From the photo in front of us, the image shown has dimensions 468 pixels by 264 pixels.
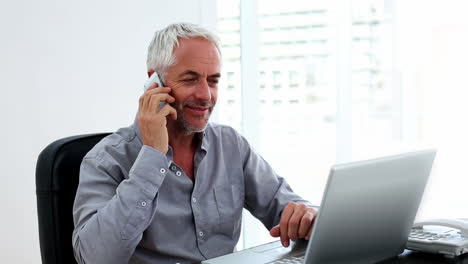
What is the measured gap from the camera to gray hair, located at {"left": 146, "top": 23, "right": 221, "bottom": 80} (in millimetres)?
1675

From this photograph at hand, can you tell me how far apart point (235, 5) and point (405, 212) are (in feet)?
7.98

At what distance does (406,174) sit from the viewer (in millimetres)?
1185

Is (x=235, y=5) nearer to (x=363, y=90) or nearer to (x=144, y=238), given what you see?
(x=363, y=90)

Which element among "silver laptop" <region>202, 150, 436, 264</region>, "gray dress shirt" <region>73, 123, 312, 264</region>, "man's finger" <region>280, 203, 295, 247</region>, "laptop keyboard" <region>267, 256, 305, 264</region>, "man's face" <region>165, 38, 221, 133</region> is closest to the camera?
"silver laptop" <region>202, 150, 436, 264</region>

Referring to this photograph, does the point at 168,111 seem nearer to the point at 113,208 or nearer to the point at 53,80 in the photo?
the point at 113,208

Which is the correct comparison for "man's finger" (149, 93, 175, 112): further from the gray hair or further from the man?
the gray hair

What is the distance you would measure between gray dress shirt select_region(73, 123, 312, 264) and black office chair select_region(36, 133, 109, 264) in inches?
2.5

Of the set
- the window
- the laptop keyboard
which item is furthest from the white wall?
the laptop keyboard

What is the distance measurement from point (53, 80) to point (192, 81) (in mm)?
1114

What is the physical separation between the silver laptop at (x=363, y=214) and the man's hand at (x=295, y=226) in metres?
0.02

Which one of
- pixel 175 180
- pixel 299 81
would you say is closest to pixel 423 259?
pixel 175 180

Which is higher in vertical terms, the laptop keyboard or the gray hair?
the gray hair

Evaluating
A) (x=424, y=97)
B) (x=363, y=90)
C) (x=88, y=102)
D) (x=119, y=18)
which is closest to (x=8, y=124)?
(x=88, y=102)

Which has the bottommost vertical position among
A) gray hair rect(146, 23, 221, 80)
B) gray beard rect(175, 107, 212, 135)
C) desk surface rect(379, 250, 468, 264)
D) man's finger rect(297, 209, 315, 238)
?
desk surface rect(379, 250, 468, 264)
